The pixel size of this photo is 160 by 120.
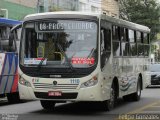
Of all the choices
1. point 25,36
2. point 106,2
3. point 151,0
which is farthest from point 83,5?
point 25,36

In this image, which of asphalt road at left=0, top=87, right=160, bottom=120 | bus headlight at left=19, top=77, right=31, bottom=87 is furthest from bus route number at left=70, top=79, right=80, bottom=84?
bus headlight at left=19, top=77, right=31, bottom=87

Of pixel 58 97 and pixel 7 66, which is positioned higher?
pixel 7 66

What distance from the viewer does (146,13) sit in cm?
5269

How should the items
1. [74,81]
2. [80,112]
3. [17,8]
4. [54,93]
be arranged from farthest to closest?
[17,8], [80,112], [54,93], [74,81]

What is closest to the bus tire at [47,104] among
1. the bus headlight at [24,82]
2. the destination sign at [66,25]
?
the bus headlight at [24,82]

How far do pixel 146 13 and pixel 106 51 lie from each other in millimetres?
38479

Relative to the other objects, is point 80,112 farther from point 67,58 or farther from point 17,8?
point 17,8

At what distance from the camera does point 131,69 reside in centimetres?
1855

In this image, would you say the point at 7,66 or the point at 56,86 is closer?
the point at 56,86

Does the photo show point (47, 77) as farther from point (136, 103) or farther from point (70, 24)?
point (136, 103)

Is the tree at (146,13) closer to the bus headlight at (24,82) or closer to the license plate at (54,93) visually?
the bus headlight at (24,82)

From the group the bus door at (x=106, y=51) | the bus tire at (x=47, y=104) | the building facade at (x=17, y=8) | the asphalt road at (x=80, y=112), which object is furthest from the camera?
the building facade at (x=17, y=8)

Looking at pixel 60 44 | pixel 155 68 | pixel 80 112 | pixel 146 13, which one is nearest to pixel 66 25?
pixel 60 44

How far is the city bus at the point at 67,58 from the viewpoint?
14.1 metres
